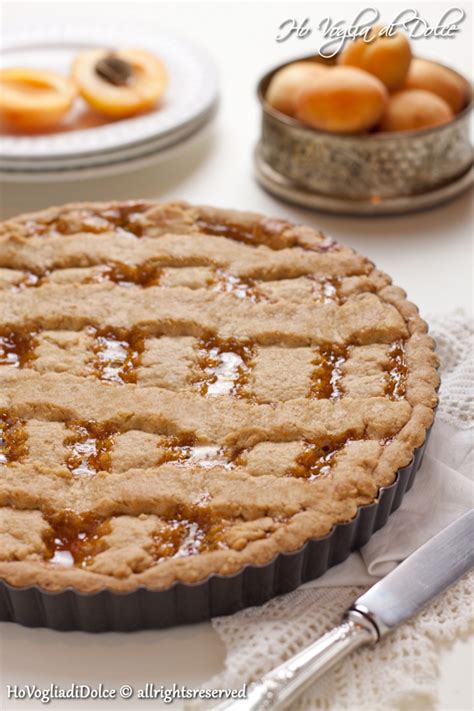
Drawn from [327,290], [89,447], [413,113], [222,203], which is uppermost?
[413,113]

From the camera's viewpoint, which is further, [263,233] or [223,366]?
[263,233]

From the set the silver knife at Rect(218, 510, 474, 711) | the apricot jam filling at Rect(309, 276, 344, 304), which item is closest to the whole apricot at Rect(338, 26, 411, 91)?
the apricot jam filling at Rect(309, 276, 344, 304)

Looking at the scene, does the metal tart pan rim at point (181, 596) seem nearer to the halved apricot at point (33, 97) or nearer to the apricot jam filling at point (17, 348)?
the apricot jam filling at point (17, 348)

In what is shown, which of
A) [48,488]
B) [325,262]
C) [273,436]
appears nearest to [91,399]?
[48,488]

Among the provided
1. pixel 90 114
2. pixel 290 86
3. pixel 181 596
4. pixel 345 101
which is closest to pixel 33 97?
pixel 90 114

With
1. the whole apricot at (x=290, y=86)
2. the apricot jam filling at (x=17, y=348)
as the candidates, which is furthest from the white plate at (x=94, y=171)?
the apricot jam filling at (x=17, y=348)

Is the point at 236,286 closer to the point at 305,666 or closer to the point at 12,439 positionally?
the point at 12,439

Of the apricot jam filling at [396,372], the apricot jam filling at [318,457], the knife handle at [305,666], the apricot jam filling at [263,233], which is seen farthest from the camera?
the apricot jam filling at [263,233]
